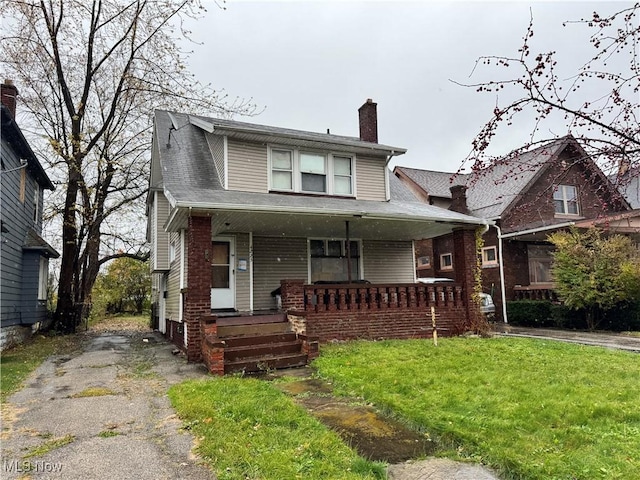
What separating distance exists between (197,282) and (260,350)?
196 cm

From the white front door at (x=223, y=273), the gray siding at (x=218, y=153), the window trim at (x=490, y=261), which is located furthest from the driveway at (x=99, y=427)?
the window trim at (x=490, y=261)

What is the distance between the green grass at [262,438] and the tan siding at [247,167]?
6.41m

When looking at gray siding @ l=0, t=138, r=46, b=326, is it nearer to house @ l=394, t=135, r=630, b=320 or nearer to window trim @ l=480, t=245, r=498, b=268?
house @ l=394, t=135, r=630, b=320

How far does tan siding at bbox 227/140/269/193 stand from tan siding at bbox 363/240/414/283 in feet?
12.9

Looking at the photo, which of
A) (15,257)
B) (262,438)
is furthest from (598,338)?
(15,257)

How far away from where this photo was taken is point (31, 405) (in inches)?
225

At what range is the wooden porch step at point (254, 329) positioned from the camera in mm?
8383

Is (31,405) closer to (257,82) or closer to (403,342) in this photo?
(403,342)

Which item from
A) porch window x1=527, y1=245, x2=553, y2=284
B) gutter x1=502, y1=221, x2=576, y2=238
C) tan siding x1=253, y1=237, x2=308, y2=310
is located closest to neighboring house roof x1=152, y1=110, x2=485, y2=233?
tan siding x1=253, y1=237, x2=308, y2=310

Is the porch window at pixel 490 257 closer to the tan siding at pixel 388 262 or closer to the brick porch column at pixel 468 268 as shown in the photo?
the tan siding at pixel 388 262

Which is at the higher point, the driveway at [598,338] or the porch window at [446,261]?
the porch window at [446,261]

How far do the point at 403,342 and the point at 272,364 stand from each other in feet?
11.4

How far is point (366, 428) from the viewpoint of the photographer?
4461 millimetres

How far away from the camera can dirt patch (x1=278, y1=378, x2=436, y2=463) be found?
3.85 m
